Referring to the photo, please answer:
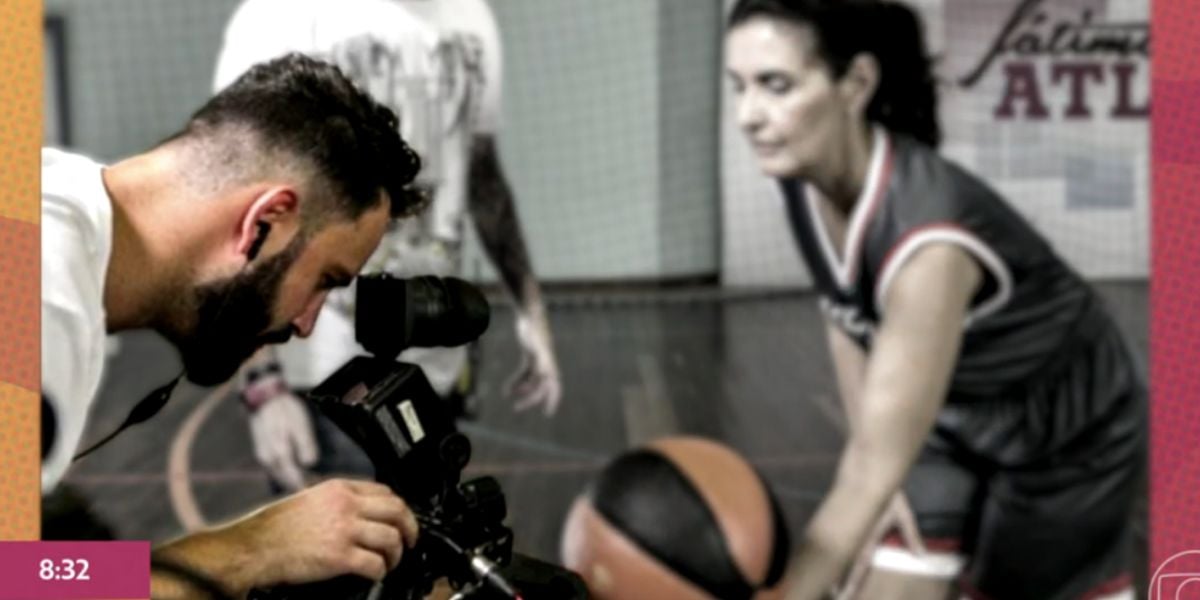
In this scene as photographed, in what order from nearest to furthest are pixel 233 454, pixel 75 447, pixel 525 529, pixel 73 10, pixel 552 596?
pixel 552 596, pixel 75 447, pixel 73 10, pixel 525 529, pixel 233 454

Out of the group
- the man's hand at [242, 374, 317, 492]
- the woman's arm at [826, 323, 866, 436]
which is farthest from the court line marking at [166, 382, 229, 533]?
the woman's arm at [826, 323, 866, 436]

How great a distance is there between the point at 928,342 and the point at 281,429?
0.72 meters

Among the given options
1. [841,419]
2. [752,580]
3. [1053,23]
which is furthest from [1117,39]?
[752,580]

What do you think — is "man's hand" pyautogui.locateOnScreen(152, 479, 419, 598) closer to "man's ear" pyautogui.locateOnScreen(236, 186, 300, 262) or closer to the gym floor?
"man's ear" pyautogui.locateOnScreen(236, 186, 300, 262)

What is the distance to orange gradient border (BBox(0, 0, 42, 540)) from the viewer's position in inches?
45.6

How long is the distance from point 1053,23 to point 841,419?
1.80 feet

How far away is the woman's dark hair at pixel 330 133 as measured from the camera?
97 centimetres

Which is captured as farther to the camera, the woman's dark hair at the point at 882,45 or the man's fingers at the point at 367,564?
the woman's dark hair at the point at 882,45

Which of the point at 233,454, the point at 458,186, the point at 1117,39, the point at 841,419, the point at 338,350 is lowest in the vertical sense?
the point at 233,454

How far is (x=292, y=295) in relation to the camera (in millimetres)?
1012

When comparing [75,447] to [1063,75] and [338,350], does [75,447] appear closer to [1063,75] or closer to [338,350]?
[338,350]

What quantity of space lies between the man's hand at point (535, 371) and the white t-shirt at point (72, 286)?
2.11ft

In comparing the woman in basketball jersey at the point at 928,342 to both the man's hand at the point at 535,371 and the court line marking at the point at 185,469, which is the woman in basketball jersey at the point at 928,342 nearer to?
the man's hand at the point at 535,371
